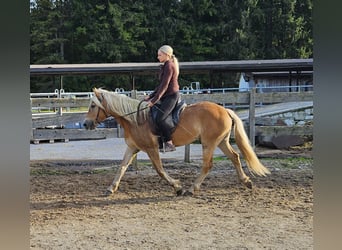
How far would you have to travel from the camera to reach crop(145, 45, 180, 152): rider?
12.8 feet

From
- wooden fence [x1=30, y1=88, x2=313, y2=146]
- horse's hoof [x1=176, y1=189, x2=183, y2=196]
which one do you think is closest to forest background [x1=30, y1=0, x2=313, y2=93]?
wooden fence [x1=30, y1=88, x2=313, y2=146]

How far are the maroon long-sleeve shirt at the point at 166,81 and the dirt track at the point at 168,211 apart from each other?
3.27ft

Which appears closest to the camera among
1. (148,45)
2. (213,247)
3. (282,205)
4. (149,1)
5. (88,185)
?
(213,247)

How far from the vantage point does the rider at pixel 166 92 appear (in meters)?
3.92

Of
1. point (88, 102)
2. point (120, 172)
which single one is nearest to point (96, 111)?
point (120, 172)

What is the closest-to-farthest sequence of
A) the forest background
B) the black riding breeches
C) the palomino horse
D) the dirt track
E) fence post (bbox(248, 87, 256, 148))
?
the dirt track → the black riding breeches → the palomino horse → fence post (bbox(248, 87, 256, 148)) → the forest background

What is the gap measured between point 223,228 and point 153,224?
543 millimetres

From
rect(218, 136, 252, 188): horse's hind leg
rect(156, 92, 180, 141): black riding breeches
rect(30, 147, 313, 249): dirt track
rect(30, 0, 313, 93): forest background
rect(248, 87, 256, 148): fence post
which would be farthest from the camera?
rect(30, 0, 313, 93): forest background

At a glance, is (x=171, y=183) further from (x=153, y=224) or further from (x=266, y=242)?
(x=266, y=242)

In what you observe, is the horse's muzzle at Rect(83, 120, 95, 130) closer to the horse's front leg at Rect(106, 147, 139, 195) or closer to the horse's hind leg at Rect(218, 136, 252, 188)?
the horse's front leg at Rect(106, 147, 139, 195)

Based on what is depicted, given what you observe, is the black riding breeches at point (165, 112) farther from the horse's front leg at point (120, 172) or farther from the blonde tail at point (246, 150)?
the blonde tail at point (246, 150)

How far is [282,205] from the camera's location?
378 centimetres

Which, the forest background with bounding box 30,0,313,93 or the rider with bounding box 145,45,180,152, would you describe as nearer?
the rider with bounding box 145,45,180,152
